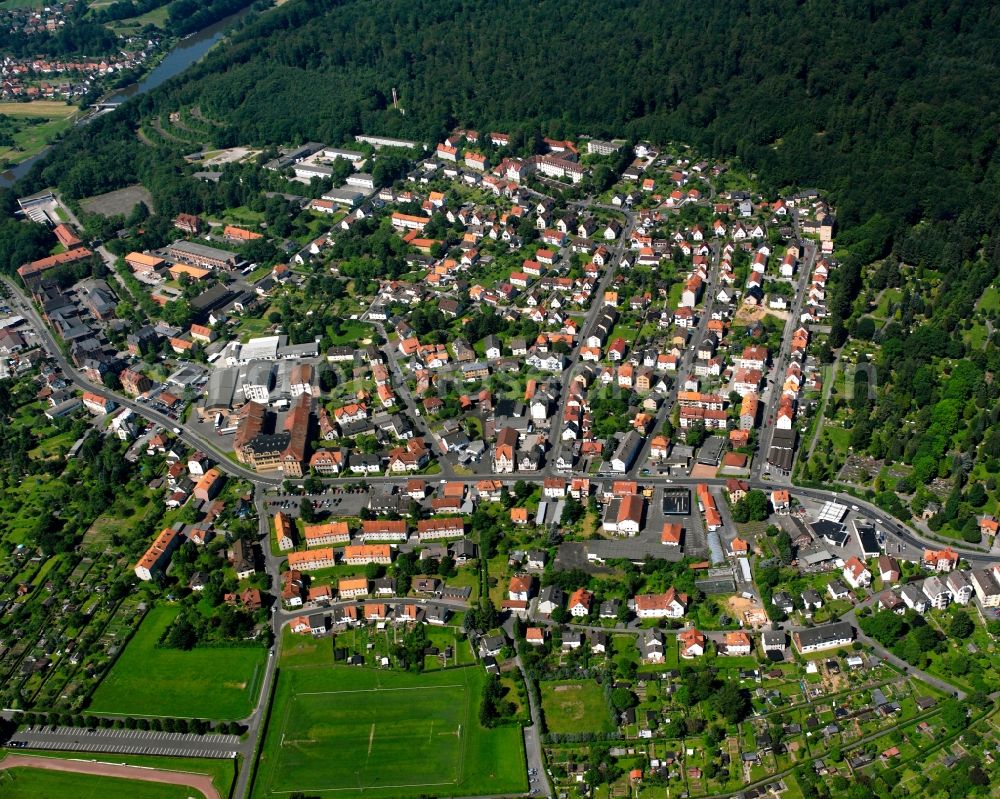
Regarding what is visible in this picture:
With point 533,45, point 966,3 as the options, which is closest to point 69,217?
point 533,45

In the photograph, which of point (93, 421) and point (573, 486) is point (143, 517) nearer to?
point (93, 421)

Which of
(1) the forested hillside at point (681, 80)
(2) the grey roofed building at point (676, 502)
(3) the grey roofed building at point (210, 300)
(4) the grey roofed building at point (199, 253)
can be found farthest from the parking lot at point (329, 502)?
(1) the forested hillside at point (681, 80)

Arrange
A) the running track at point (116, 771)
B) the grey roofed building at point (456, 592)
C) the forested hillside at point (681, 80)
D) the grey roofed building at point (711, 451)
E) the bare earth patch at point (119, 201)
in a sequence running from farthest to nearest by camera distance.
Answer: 1. the bare earth patch at point (119, 201)
2. the forested hillside at point (681, 80)
3. the grey roofed building at point (711, 451)
4. the grey roofed building at point (456, 592)
5. the running track at point (116, 771)

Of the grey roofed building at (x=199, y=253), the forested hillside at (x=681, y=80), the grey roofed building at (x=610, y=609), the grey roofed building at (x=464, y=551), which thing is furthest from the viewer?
the forested hillside at (x=681, y=80)

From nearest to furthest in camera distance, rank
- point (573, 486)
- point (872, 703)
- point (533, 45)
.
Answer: point (872, 703) < point (573, 486) < point (533, 45)

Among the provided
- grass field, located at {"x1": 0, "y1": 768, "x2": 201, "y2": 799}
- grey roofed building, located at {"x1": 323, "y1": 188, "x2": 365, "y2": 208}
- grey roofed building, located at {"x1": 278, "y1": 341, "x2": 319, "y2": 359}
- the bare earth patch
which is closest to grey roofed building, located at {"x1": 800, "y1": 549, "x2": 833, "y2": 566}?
grass field, located at {"x1": 0, "y1": 768, "x2": 201, "y2": 799}

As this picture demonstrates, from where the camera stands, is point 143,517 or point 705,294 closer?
point 143,517

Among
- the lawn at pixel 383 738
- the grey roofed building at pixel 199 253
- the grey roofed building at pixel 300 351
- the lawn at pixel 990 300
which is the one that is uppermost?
the lawn at pixel 990 300

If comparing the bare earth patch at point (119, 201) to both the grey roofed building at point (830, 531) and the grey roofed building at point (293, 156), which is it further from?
the grey roofed building at point (830, 531)
